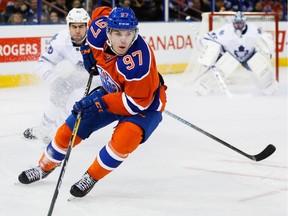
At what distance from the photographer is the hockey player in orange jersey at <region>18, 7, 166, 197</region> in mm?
3658

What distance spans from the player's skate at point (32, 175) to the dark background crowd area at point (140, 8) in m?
4.81

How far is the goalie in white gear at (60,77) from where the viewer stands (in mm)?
5293

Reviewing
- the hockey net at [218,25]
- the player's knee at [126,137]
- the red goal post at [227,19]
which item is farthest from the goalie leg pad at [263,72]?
the player's knee at [126,137]

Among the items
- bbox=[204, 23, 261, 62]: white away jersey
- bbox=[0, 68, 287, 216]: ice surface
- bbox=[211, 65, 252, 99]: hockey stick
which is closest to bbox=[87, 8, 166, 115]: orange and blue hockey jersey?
bbox=[0, 68, 287, 216]: ice surface

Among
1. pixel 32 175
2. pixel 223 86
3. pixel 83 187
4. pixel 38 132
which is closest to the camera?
pixel 83 187

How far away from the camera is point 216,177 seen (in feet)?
14.3

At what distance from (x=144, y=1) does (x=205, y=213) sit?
280 inches

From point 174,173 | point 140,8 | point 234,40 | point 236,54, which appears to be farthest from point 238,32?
point 174,173

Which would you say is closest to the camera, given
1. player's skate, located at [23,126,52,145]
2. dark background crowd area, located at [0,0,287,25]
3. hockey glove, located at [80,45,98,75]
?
hockey glove, located at [80,45,98,75]

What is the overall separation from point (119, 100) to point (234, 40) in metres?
4.56

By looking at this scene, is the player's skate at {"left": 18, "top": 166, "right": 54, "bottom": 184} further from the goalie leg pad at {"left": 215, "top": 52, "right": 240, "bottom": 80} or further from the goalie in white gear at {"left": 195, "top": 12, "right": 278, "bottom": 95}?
the goalie leg pad at {"left": 215, "top": 52, "right": 240, "bottom": 80}

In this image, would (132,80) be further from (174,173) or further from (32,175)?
(174,173)

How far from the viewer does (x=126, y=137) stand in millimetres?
3699

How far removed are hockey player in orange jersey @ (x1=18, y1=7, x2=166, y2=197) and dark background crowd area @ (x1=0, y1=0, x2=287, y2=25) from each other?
195 inches
